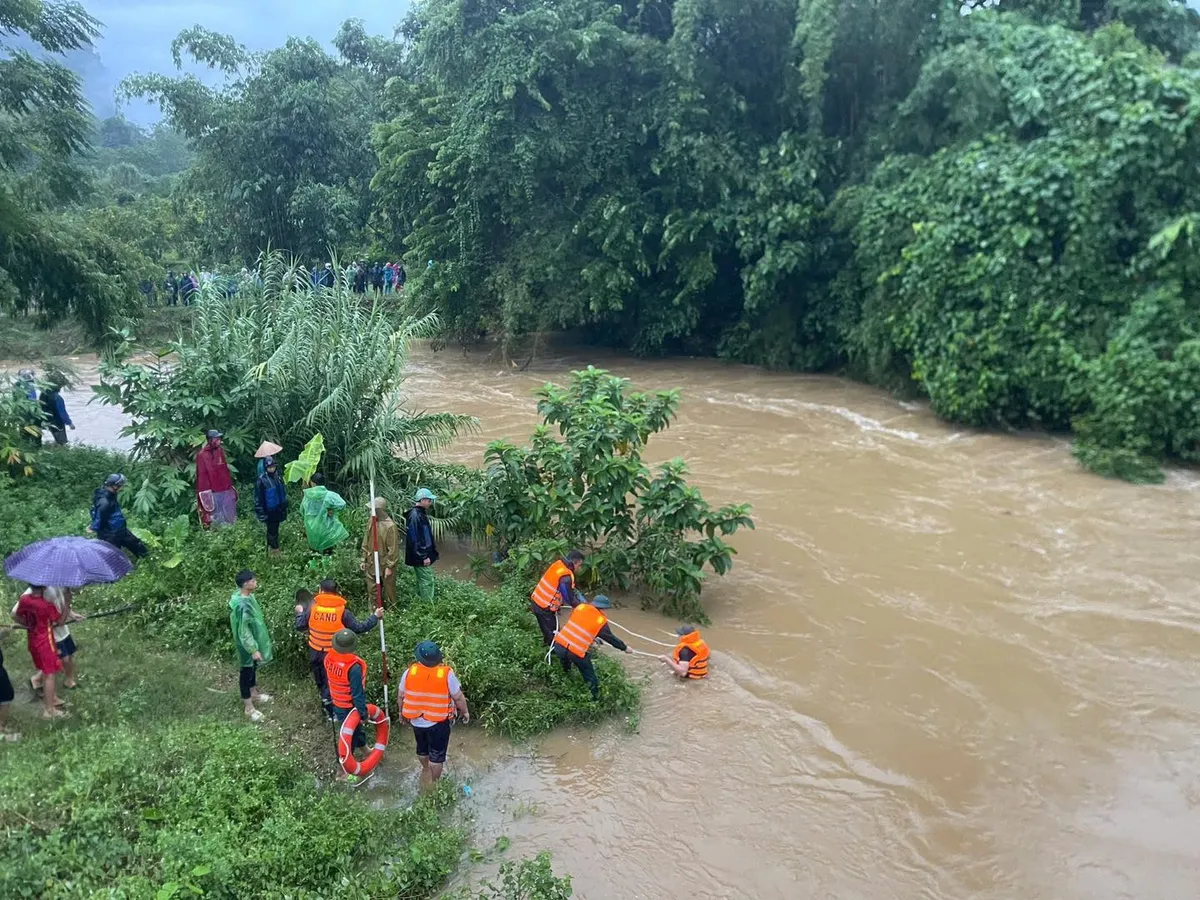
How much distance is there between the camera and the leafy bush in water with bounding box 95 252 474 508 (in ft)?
32.4

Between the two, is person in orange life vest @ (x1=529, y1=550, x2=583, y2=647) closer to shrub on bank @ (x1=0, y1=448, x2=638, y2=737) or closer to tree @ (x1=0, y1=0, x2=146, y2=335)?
shrub on bank @ (x1=0, y1=448, x2=638, y2=737)

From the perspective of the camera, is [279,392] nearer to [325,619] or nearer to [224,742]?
[325,619]

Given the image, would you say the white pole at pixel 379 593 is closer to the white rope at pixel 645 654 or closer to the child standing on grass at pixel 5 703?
the white rope at pixel 645 654

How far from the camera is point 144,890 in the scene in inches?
186

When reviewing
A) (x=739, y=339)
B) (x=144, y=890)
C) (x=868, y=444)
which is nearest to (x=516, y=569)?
(x=144, y=890)

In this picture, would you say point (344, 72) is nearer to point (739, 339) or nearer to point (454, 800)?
point (739, 339)

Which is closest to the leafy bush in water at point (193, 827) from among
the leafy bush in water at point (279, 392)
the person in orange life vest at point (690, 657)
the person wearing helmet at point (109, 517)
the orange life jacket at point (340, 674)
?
the orange life jacket at point (340, 674)

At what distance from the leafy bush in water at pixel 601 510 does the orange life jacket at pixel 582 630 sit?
1922mm

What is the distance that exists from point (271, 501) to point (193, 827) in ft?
13.0

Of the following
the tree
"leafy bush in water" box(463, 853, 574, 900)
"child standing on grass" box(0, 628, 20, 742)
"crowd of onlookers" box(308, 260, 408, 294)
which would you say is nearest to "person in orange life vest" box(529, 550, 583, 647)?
"leafy bush in water" box(463, 853, 574, 900)

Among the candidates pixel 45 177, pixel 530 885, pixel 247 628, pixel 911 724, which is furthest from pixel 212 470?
pixel 911 724

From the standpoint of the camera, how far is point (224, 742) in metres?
6.04

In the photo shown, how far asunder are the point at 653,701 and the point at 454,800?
79.3 inches

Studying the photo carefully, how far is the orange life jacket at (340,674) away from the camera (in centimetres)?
607
